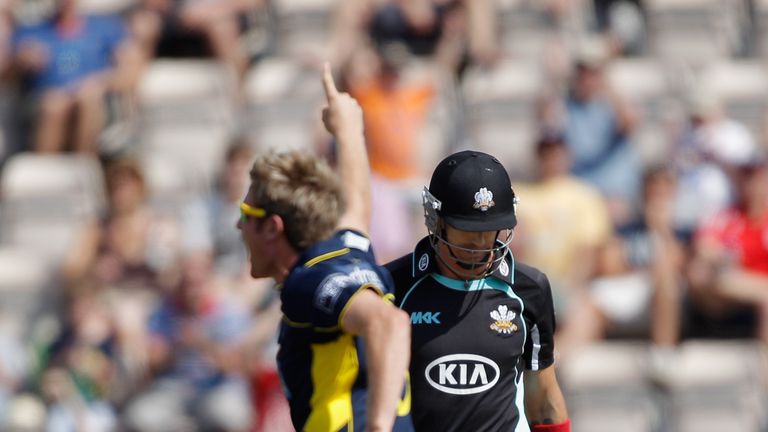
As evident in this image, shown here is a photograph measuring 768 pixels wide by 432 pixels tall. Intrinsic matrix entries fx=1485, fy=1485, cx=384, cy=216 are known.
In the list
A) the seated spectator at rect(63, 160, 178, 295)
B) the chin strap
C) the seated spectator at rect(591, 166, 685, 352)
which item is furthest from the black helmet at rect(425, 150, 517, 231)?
the seated spectator at rect(63, 160, 178, 295)

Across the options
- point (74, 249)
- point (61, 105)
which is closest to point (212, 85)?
point (61, 105)

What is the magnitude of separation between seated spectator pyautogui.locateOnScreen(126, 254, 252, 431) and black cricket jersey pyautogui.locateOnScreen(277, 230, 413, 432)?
13.9 feet

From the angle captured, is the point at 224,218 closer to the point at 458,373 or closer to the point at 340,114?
the point at 340,114

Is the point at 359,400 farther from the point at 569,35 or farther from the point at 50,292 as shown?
the point at 569,35

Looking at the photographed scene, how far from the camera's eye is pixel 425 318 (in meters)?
4.37

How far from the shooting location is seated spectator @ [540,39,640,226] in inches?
375

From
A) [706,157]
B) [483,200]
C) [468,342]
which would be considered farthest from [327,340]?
[706,157]

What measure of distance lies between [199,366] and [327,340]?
14.9 ft

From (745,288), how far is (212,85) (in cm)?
391

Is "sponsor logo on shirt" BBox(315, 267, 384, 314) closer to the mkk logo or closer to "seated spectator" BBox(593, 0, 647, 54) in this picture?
the mkk logo

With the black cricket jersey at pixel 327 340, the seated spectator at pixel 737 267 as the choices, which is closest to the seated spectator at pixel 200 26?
the seated spectator at pixel 737 267

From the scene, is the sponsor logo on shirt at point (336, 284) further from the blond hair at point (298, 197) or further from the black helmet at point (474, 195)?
the black helmet at point (474, 195)

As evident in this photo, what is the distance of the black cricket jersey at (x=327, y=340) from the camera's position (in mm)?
3971

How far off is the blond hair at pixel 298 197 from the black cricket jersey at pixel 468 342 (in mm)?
392
